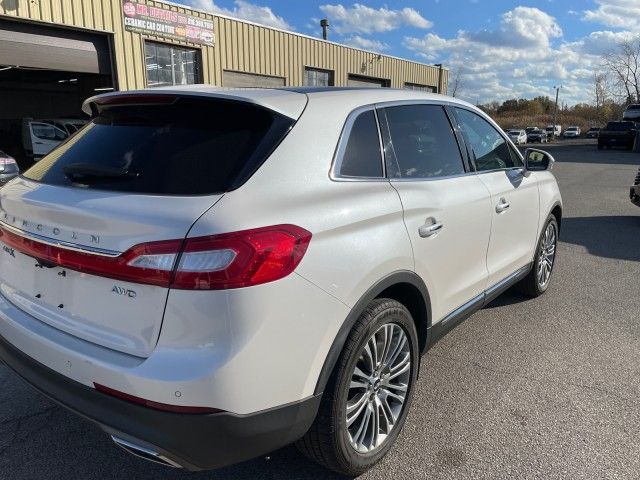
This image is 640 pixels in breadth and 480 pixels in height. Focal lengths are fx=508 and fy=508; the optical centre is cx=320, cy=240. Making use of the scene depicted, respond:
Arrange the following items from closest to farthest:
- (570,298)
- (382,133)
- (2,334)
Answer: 1. (2,334)
2. (382,133)
3. (570,298)

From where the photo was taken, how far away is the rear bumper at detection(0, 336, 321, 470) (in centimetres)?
177

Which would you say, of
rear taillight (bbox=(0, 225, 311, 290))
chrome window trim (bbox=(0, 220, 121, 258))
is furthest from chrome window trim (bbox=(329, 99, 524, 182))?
chrome window trim (bbox=(0, 220, 121, 258))

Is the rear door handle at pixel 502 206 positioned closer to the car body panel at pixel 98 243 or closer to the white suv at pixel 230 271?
the white suv at pixel 230 271

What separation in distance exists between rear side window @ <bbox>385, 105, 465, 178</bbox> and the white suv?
0.02m

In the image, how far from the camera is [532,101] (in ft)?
341

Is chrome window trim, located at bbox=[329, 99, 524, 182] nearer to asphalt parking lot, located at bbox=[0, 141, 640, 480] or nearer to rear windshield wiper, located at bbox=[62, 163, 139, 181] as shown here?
rear windshield wiper, located at bbox=[62, 163, 139, 181]

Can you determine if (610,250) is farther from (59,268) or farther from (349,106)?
(59,268)

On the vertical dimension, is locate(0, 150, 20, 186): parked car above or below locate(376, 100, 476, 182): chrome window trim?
below

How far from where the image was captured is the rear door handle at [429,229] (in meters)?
2.59

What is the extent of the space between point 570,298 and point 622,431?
2261 mm

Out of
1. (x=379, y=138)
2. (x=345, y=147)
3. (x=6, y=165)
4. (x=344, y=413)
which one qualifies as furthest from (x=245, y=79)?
(x=344, y=413)

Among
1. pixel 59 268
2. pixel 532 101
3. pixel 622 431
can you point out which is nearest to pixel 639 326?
pixel 622 431

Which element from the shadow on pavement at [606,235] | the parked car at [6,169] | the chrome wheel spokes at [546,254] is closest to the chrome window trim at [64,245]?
the chrome wheel spokes at [546,254]

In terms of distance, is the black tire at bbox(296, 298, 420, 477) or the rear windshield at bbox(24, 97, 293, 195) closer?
the rear windshield at bbox(24, 97, 293, 195)
